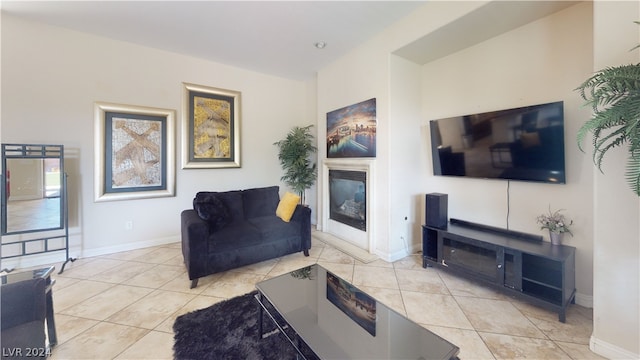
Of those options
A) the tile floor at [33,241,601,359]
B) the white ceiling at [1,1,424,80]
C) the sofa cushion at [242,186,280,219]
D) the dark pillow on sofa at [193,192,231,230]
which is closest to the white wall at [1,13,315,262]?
the white ceiling at [1,1,424,80]

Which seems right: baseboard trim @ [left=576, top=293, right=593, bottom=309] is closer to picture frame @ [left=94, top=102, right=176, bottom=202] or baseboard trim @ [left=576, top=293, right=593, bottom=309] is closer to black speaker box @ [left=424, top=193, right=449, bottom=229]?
black speaker box @ [left=424, top=193, right=449, bottom=229]

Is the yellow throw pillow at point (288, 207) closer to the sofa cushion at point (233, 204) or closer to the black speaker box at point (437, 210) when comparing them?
the sofa cushion at point (233, 204)

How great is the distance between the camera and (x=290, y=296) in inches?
62.7

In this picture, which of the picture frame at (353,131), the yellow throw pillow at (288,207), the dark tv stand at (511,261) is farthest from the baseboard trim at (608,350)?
the yellow throw pillow at (288,207)

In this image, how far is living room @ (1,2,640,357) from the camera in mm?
1507

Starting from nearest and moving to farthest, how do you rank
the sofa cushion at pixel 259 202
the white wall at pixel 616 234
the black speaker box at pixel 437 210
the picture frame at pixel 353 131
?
1. the white wall at pixel 616 234
2. the black speaker box at pixel 437 210
3. the picture frame at pixel 353 131
4. the sofa cushion at pixel 259 202

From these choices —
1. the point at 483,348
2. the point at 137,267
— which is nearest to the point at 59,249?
the point at 137,267

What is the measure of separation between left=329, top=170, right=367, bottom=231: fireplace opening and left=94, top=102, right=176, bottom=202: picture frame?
99.1 inches

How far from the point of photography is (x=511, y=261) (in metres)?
2.12

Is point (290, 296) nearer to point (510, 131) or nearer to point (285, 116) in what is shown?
point (510, 131)

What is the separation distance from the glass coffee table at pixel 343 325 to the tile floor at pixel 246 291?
62cm

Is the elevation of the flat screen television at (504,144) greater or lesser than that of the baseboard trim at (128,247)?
greater

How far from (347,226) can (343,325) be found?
7.77 ft

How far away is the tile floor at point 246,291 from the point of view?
1.58 metres
